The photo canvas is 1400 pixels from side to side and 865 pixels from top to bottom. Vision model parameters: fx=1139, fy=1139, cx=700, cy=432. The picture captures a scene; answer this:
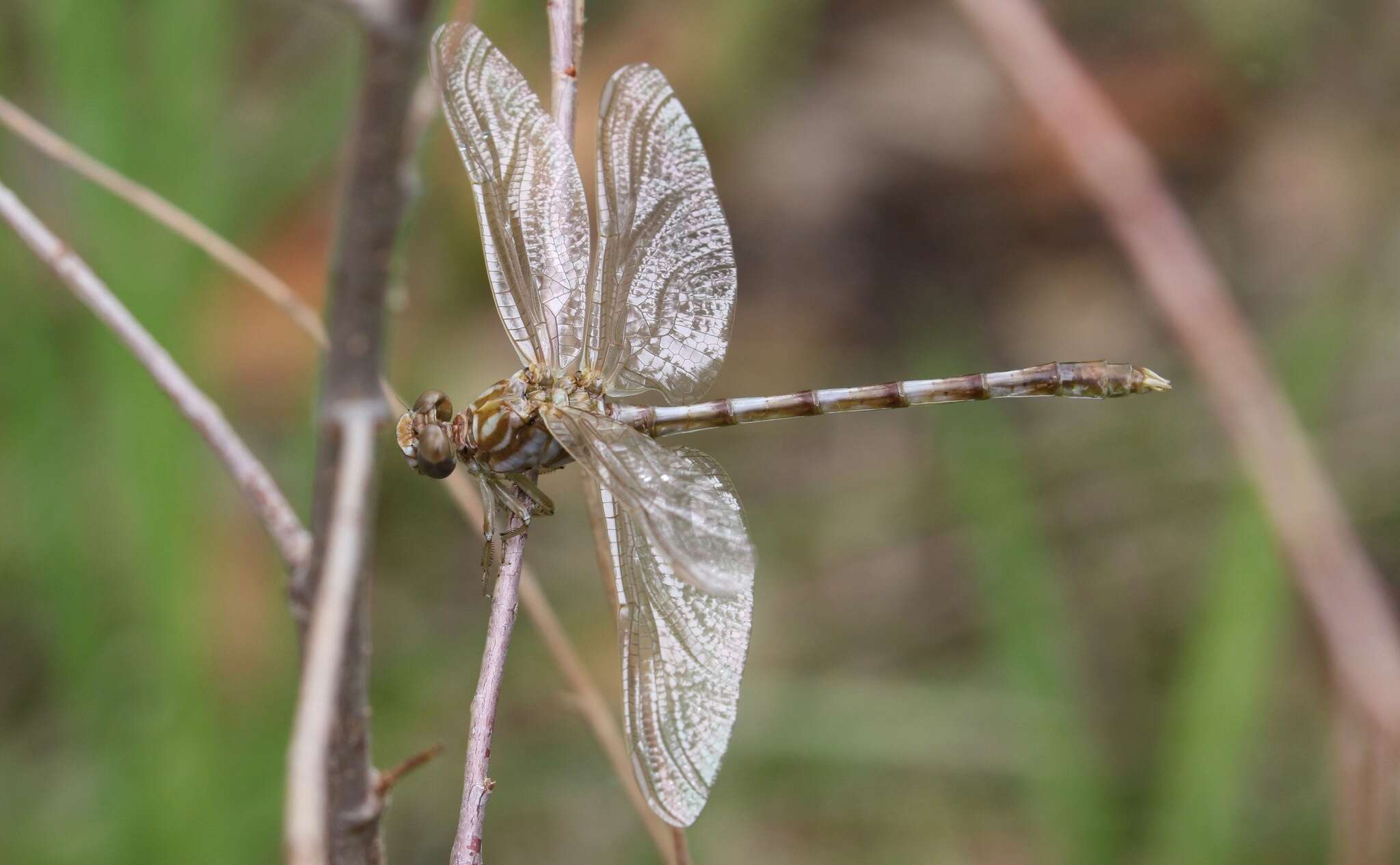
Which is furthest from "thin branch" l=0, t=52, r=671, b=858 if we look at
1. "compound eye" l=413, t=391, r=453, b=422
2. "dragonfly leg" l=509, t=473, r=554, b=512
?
"compound eye" l=413, t=391, r=453, b=422

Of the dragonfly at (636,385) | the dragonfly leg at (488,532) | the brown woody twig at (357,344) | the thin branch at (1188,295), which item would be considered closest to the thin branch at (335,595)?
the brown woody twig at (357,344)

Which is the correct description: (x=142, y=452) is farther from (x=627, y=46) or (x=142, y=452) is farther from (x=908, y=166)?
(x=908, y=166)

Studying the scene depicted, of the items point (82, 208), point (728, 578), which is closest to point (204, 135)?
point (82, 208)

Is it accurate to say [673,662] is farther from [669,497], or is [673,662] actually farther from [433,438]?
[433,438]

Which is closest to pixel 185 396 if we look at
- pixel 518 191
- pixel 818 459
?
pixel 518 191

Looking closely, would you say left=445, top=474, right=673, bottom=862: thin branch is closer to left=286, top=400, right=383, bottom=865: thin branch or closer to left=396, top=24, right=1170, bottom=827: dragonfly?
left=396, top=24, right=1170, bottom=827: dragonfly

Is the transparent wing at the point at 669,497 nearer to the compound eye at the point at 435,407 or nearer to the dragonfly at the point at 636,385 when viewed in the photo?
the dragonfly at the point at 636,385
